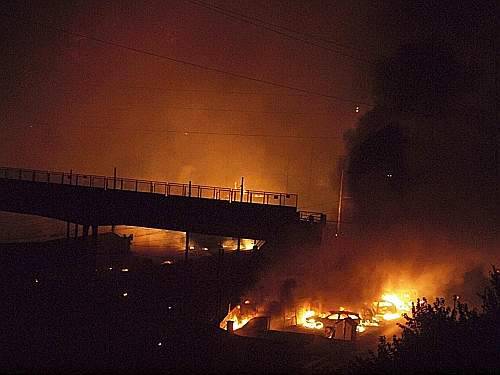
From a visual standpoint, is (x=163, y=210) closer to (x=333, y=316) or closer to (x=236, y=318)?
(x=236, y=318)

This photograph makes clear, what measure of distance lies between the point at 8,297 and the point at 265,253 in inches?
380

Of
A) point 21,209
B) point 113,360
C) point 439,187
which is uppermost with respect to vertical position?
point 439,187

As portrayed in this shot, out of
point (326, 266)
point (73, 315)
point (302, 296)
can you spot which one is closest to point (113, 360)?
point (73, 315)

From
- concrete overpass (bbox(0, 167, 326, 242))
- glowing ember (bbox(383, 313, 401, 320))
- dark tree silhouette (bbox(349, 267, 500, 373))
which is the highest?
concrete overpass (bbox(0, 167, 326, 242))

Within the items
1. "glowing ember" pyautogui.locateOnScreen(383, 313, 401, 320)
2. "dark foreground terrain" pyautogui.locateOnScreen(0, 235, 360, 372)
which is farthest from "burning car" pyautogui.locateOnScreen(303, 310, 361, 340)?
"glowing ember" pyautogui.locateOnScreen(383, 313, 401, 320)

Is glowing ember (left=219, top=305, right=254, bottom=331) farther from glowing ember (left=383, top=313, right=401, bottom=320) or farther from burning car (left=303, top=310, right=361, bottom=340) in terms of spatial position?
glowing ember (left=383, top=313, right=401, bottom=320)

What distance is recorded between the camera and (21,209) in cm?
2859

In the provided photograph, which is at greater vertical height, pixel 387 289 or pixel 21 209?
pixel 21 209

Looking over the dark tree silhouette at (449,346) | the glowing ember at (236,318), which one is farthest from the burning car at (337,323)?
the dark tree silhouette at (449,346)

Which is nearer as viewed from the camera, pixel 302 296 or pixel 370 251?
pixel 302 296

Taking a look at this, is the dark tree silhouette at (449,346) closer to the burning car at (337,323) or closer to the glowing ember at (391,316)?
the burning car at (337,323)

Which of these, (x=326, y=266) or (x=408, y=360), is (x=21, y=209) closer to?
(x=326, y=266)

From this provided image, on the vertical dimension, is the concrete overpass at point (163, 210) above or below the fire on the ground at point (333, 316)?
above

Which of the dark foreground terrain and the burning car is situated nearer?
the dark foreground terrain
